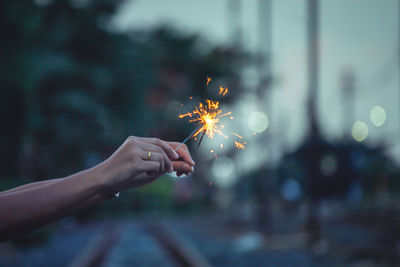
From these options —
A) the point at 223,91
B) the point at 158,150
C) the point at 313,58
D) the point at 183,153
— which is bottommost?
the point at 158,150

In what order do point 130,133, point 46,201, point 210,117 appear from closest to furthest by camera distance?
point 46,201 < point 210,117 < point 130,133

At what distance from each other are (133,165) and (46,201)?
35 cm

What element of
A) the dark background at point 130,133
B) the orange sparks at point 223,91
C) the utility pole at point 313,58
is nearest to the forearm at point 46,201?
the orange sparks at point 223,91

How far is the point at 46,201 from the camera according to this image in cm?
175

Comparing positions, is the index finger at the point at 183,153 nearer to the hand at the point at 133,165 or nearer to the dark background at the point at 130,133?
the hand at the point at 133,165

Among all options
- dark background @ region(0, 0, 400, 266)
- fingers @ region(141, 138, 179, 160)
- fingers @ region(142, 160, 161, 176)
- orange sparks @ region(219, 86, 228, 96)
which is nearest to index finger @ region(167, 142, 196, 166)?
fingers @ region(141, 138, 179, 160)

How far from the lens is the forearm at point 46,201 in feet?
5.63

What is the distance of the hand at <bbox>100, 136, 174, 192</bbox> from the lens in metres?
1.78

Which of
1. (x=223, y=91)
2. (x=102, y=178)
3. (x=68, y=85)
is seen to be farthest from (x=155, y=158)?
(x=68, y=85)

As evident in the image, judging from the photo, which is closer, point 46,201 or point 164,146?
point 46,201

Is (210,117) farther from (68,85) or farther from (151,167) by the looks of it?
(68,85)

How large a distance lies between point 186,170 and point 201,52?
37021 millimetres

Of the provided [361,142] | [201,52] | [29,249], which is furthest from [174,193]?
[29,249]

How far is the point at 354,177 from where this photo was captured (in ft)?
74.6
